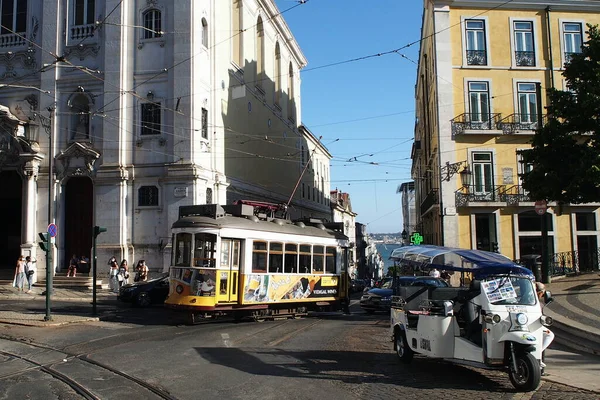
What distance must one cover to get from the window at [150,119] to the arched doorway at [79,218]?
13.1ft

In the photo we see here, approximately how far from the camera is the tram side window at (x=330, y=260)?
19.9m

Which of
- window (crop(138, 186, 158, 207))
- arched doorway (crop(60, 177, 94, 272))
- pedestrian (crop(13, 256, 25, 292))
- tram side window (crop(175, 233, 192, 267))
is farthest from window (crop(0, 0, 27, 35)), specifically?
tram side window (crop(175, 233, 192, 267))

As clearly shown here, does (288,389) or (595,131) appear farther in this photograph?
(595,131)

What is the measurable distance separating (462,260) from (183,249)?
8.65 metres

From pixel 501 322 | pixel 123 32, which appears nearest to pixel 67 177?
pixel 123 32

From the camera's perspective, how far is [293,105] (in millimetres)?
52531

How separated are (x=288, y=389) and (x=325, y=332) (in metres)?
6.63

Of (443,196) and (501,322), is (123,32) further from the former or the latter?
(501,322)

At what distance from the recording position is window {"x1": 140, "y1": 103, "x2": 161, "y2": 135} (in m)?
28.4

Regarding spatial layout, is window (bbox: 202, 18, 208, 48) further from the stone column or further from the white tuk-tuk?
the white tuk-tuk

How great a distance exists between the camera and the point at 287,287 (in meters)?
18.0

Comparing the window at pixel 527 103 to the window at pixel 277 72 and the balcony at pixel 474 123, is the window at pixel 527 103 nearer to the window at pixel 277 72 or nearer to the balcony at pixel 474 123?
the balcony at pixel 474 123

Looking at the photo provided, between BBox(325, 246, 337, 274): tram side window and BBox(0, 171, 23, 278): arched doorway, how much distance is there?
19.1m

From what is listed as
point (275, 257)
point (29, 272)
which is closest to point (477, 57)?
point (275, 257)
